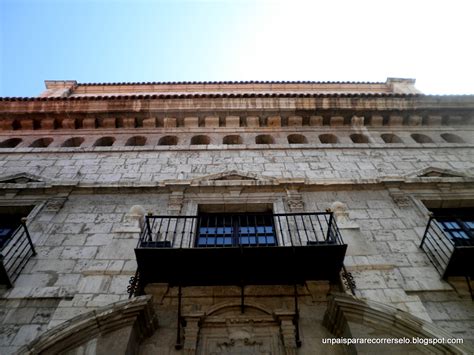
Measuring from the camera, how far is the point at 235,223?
807cm

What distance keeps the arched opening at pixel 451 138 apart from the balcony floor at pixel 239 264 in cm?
796

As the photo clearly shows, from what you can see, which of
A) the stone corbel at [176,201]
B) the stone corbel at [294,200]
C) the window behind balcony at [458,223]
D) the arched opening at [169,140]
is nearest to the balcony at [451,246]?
the window behind balcony at [458,223]

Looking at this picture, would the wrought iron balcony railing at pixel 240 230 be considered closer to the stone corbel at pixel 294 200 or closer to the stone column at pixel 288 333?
the stone corbel at pixel 294 200

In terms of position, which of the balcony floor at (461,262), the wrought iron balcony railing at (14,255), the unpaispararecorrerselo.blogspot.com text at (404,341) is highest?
the wrought iron balcony railing at (14,255)

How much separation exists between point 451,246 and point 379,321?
2.48m

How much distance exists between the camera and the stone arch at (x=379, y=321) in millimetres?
5031

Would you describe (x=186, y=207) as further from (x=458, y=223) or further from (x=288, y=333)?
(x=458, y=223)

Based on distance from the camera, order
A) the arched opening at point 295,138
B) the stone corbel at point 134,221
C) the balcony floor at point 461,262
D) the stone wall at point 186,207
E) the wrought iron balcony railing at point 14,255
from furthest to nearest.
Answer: the arched opening at point 295,138 → the stone corbel at point 134,221 → the wrought iron balcony railing at point 14,255 → the balcony floor at point 461,262 → the stone wall at point 186,207

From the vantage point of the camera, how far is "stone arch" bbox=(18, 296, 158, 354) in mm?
4945

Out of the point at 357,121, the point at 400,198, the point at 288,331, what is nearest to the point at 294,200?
the point at 400,198

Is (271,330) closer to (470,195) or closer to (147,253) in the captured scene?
(147,253)

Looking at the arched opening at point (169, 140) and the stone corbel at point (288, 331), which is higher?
the arched opening at point (169, 140)

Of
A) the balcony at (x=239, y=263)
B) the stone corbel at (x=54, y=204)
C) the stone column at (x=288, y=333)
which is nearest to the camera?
the stone column at (x=288, y=333)

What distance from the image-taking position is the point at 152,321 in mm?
5543
